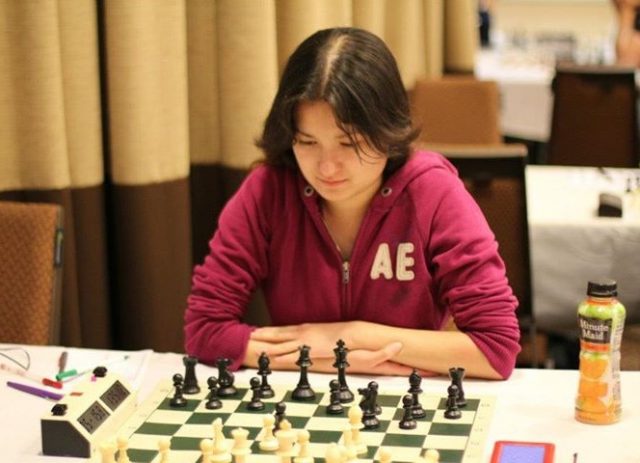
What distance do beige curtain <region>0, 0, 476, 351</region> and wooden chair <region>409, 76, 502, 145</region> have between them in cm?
117

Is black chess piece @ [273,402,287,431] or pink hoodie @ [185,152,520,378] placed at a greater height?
pink hoodie @ [185,152,520,378]

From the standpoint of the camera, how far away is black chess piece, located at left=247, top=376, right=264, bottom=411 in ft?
6.51

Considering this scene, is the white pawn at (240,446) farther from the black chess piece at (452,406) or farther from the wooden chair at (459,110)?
the wooden chair at (459,110)

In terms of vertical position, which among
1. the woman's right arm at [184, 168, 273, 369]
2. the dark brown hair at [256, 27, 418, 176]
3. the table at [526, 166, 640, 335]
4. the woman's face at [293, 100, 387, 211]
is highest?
the dark brown hair at [256, 27, 418, 176]

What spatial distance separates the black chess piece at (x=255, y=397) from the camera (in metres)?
1.99

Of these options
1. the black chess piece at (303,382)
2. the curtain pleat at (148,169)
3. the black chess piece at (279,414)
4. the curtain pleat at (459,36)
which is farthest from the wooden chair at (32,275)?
the curtain pleat at (459,36)

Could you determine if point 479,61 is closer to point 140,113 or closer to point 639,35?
point 639,35

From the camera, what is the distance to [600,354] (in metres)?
1.91

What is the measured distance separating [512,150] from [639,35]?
344 cm

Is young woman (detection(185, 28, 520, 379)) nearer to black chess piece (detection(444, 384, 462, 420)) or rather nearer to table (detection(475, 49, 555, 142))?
black chess piece (detection(444, 384, 462, 420))

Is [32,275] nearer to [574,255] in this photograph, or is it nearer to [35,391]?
[35,391]

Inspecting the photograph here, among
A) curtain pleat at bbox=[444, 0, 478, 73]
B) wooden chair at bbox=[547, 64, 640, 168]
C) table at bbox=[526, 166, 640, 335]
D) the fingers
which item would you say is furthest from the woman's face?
curtain pleat at bbox=[444, 0, 478, 73]

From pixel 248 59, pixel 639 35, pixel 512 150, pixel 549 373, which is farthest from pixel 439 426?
pixel 639 35

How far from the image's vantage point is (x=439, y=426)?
1.88 metres
